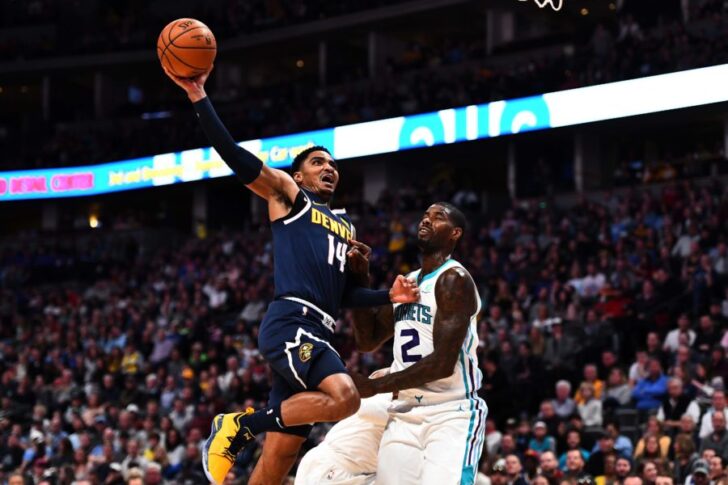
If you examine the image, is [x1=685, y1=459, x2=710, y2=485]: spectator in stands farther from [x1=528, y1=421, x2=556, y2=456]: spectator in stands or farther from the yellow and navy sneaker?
the yellow and navy sneaker

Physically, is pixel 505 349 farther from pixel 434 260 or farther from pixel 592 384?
pixel 434 260

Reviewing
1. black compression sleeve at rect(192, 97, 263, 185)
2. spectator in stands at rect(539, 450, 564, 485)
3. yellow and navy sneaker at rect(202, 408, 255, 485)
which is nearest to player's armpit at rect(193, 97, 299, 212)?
black compression sleeve at rect(192, 97, 263, 185)

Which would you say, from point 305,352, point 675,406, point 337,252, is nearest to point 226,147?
point 337,252

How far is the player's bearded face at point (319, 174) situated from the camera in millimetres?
7262

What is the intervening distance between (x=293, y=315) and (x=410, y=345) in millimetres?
812

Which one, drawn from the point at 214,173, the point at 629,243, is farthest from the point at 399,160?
the point at 629,243

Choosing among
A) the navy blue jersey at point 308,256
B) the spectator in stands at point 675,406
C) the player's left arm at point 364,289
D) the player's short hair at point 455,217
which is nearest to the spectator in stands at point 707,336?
the spectator in stands at point 675,406

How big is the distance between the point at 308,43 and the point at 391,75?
581cm

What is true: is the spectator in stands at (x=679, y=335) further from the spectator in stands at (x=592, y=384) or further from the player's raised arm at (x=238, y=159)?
the player's raised arm at (x=238, y=159)

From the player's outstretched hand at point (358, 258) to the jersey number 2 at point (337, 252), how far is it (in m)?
0.05

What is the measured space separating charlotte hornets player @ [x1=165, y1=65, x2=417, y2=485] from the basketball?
87 mm

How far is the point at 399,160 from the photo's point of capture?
30672 millimetres

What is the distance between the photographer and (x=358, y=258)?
720 centimetres

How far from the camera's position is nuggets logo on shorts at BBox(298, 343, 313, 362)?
261 inches
